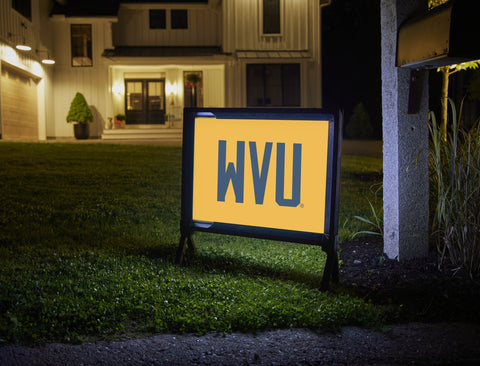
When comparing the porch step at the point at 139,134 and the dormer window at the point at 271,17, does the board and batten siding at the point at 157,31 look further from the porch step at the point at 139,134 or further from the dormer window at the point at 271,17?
the porch step at the point at 139,134

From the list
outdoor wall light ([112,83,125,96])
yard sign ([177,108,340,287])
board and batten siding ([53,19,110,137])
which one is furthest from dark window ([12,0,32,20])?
yard sign ([177,108,340,287])

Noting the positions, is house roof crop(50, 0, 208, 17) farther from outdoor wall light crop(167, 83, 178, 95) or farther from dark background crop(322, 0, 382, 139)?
dark background crop(322, 0, 382, 139)

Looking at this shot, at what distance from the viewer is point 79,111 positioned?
23219mm

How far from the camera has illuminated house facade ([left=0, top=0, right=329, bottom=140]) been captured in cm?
2459

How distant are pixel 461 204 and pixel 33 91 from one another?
2253cm

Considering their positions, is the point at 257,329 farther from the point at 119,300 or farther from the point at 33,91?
the point at 33,91

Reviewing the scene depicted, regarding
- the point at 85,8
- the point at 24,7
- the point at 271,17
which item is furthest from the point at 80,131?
the point at 271,17

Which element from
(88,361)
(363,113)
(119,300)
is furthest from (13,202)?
(363,113)

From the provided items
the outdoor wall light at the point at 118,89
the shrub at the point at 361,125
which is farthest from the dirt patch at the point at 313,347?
the shrub at the point at 361,125

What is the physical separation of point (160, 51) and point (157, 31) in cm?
195

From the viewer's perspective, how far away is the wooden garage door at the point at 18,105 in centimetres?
1950

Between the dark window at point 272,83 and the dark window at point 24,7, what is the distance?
34.0 feet

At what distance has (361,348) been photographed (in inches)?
110

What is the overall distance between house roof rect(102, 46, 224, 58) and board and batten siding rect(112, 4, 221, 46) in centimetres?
65
